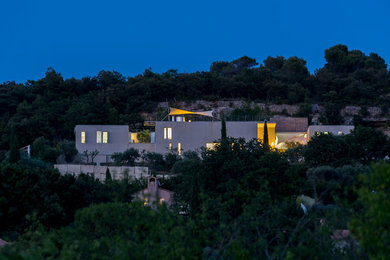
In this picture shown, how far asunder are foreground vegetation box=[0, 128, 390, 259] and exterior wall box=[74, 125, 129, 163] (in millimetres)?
6772

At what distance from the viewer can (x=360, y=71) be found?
49.2 m

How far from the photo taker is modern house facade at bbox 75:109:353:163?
29953 millimetres

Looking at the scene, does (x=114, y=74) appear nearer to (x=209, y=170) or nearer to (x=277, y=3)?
(x=209, y=170)

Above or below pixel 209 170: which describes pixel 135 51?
above

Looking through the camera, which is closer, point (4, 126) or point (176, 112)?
point (176, 112)

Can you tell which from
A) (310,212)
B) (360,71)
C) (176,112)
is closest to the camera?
(310,212)

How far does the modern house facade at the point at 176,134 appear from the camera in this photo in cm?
2995

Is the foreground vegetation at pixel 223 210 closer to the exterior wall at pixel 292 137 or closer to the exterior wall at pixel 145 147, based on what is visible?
the exterior wall at pixel 145 147

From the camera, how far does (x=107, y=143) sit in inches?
1216

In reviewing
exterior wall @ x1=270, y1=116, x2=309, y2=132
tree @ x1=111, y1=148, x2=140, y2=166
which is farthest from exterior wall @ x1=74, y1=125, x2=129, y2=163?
→ exterior wall @ x1=270, y1=116, x2=309, y2=132

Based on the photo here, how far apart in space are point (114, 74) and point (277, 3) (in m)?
84.2

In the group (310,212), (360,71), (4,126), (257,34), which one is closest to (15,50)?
(257,34)

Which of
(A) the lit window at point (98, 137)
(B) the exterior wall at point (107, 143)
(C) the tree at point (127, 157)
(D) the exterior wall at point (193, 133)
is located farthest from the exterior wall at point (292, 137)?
(A) the lit window at point (98, 137)

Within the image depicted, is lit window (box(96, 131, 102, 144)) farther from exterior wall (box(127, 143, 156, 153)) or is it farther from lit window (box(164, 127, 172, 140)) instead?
lit window (box(164, 127, 172, 140))
